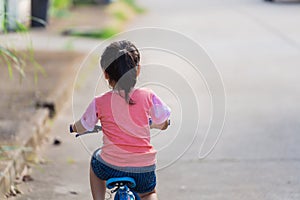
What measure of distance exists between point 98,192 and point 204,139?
125 inches

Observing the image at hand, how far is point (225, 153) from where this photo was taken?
6973mm

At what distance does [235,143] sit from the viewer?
7320 millimetres

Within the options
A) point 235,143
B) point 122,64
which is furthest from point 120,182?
point 235,143

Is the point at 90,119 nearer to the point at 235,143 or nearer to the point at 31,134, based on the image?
the point at 31,134

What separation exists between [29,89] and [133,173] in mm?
5337

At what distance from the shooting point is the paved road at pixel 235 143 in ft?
19.4

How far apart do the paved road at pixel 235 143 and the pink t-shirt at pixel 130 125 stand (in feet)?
2.14

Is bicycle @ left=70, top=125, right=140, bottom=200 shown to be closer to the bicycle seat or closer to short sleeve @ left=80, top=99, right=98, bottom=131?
the bicycle seat

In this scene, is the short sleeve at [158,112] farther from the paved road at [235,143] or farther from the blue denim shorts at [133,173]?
the paved road at [235,143]

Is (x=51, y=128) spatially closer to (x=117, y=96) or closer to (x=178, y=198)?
(x=178, y=198)

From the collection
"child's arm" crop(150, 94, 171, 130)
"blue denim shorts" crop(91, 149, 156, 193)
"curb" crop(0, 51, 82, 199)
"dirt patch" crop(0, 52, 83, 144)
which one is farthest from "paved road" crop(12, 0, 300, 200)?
"blue denim shorts" crop(91, 149, 156, 193)

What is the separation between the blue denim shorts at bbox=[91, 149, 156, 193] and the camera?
407cm

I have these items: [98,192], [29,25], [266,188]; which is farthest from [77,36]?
[98,192]

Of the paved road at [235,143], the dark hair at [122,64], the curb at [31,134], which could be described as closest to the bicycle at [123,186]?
the dark hair at [122,64]
